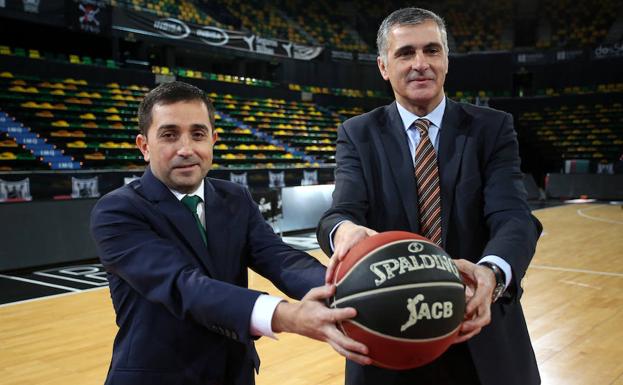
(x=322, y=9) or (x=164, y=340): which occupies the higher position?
(x=322, y=9)

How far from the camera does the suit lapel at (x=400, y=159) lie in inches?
66.7

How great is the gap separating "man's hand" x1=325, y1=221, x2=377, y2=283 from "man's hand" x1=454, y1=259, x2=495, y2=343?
0.23m

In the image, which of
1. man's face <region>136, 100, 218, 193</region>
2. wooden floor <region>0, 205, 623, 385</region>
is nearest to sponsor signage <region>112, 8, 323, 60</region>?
wooden floor <region>0, 205, 623, 385</region>

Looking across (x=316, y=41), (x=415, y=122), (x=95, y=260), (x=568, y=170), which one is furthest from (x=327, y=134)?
(x=415, y=122)

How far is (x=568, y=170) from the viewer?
1769cm

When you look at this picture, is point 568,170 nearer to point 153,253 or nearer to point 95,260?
point 95,260

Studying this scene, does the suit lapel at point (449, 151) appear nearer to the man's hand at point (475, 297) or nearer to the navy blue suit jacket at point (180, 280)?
the man's hand at point (475, 297)

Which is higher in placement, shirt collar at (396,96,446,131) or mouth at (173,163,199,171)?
shirt collar at (396,96,446,131)

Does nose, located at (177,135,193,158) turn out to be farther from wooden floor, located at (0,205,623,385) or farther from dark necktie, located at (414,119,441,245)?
wooden floor, located at (0,205,623,385)

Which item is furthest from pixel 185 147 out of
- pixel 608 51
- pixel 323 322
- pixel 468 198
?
pixel 608 51

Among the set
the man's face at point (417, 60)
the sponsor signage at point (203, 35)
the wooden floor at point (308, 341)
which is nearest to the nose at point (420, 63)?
the man's face at point (417, 60)

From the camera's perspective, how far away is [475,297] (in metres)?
1.42

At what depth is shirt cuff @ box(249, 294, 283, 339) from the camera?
1437mm

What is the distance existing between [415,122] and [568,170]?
1741cm
